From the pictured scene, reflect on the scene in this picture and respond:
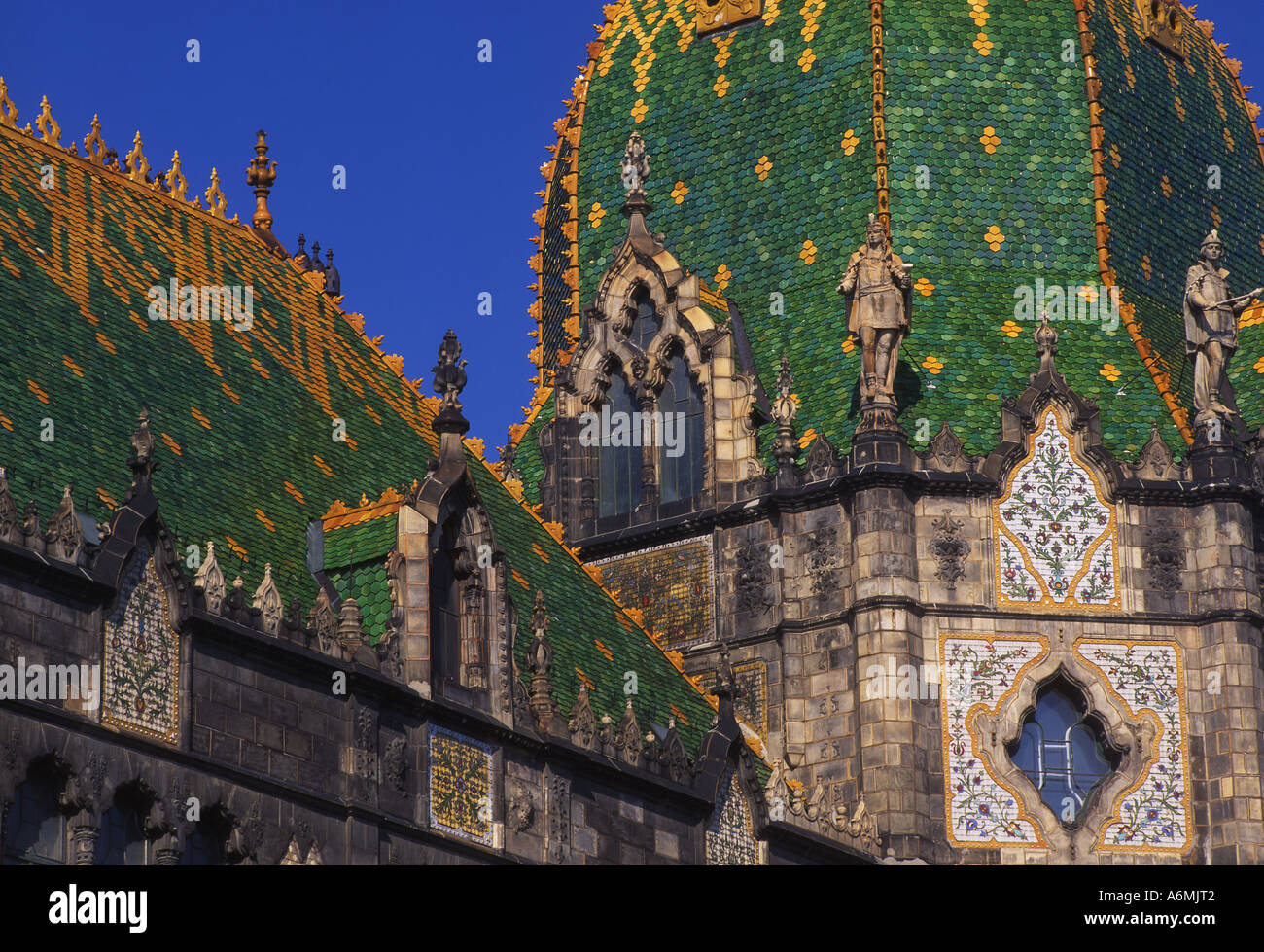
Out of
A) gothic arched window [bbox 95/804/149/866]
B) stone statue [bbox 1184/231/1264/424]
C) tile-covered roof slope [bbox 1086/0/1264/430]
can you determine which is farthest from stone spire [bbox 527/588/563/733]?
tile-covered roof slope [bbox 1086/0/1264/430]

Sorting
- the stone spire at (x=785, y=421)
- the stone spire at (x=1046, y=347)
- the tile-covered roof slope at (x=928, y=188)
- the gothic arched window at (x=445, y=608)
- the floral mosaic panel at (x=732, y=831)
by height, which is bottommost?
the floral mosaic panel at (x=732, y=831)

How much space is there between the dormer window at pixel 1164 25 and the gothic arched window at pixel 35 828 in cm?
3160

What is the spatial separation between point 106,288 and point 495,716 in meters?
8.74

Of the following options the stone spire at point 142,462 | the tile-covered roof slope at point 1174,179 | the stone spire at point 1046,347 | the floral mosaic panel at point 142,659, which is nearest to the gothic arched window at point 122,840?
the floral mosaic panel at point 142,659

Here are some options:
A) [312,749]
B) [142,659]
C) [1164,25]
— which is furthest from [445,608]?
[1164,25]

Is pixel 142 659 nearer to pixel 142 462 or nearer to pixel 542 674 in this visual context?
pixel 142 462

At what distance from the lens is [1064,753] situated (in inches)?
2206

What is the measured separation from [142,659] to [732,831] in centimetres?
1213

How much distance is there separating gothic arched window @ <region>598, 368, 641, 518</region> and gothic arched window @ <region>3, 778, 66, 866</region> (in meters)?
20.9

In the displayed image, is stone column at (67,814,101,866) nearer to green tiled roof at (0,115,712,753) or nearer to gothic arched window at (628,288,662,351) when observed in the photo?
green tiled roof at (0,115,712,753)

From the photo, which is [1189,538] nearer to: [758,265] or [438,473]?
[758,265]

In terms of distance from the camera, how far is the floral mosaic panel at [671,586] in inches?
2298

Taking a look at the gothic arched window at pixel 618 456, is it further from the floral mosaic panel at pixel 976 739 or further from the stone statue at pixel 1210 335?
the stone statue at pixel 1210 335

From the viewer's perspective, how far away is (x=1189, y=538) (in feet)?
188
